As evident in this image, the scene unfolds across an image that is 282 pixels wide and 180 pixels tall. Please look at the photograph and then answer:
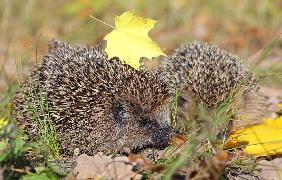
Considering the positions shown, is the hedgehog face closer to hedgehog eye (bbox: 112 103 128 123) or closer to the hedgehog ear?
hedgehog eye (bbox: 112 103 128 123)

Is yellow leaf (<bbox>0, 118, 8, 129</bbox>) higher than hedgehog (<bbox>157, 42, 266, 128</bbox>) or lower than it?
lower

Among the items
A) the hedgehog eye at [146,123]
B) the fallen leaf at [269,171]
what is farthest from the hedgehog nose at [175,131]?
the fallen leaf at [269,171]

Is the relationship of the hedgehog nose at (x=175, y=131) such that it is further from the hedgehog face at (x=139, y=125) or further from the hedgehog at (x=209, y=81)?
the hedgehog at (x=209, y=81)

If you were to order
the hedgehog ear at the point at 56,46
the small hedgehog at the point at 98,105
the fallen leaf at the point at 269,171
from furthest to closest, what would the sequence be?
the hedgehog ear at the point at 56,46 < the small hedgehog at the point at 98,105 < the fallen leaf at the point at 269,171

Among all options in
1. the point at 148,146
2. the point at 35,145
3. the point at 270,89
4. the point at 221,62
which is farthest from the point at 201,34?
the point at 35,145

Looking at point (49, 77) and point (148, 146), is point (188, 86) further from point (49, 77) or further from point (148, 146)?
point (49, 77)

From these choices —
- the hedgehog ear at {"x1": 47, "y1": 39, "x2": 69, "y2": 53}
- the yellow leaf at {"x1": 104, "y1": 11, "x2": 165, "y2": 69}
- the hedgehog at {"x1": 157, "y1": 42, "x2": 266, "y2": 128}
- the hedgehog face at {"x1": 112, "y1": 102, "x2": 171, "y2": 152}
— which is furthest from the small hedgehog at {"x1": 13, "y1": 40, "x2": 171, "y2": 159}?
the hedgehog ear at {"x1": 47, "y1": 39, "x2": 69, "y2": 53}
